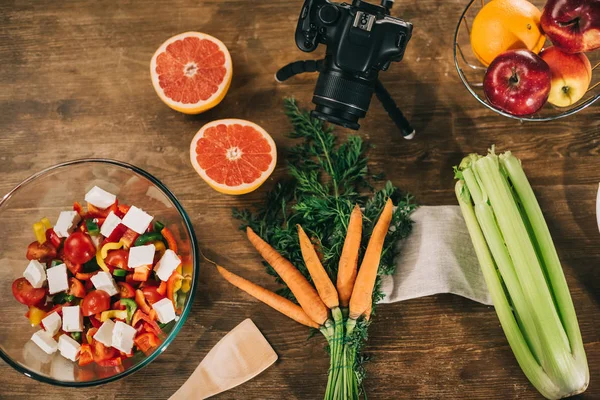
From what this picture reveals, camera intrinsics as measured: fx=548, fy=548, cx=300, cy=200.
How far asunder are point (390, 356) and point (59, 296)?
2.54ft

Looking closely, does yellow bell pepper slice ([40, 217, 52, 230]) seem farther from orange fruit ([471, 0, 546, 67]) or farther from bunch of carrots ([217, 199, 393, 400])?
orange fruit ([471, 0, 546, 67])

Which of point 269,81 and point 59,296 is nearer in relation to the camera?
point 59,296

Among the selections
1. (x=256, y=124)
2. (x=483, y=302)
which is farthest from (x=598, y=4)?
(x=256, y=124)

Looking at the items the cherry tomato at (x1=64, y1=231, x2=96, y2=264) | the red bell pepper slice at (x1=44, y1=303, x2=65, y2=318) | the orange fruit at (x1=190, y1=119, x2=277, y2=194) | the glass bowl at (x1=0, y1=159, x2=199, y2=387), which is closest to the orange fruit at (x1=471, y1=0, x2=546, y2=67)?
the orange fruit at (x1=190, y1=119, x2=277, y2=194)

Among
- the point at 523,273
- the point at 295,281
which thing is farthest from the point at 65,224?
the point at 523,273

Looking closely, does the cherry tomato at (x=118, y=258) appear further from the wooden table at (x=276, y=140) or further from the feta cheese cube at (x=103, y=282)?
the wooden table at (x=276, y=140)

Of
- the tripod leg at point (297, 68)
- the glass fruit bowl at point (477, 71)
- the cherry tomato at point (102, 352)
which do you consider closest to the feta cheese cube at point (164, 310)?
the cherry tomato at point (102, 352)

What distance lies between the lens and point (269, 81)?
1.42 m

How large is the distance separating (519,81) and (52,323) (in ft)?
3.69

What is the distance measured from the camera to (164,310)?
1178 mm

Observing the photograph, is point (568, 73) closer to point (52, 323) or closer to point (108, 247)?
point (108, 247)

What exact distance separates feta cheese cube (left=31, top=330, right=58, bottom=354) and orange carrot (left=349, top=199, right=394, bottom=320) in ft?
2.16

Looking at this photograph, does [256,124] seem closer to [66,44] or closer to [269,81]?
[269,81]

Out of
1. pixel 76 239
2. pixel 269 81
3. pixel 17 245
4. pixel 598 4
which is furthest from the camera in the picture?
pixel 269 81
